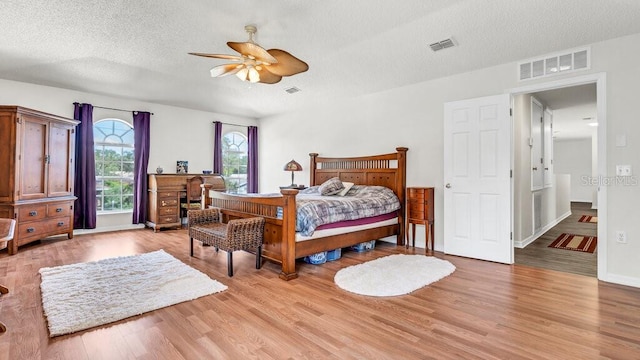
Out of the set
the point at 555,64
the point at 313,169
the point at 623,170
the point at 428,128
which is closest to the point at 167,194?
the point at 313,169

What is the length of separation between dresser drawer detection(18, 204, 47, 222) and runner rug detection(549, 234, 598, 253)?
25.8 feet

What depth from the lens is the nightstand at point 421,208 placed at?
15.1 ft

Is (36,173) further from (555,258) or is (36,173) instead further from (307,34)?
(555,258)

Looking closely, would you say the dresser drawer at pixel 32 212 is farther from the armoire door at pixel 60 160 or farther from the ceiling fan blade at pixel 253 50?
the ceiling fan blade at pixel 253 50

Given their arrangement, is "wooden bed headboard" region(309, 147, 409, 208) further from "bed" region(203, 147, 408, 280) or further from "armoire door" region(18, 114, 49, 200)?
"armoire door" region(18, 114, 49, 200)

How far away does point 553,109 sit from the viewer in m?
6.49

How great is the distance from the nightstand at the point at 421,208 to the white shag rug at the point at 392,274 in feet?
1.88

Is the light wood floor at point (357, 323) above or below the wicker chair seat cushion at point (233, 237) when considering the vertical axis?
below

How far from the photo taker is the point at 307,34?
11.6 ft

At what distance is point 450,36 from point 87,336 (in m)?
4.32

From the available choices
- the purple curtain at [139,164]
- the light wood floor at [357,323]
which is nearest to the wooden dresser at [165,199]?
the purple curtain at [139,164]

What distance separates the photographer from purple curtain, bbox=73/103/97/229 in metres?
5.59

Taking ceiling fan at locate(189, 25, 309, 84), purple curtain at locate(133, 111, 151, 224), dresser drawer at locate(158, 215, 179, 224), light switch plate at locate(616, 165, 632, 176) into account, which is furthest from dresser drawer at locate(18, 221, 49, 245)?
light switch plate at locate(616, 165, 632, 176)

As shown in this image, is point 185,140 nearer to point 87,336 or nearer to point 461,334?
point 87,336
